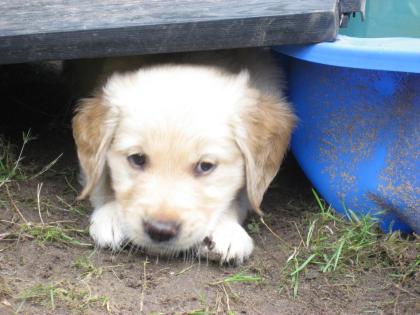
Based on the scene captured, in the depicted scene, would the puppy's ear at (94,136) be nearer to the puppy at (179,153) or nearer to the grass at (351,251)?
the puppy at (179,153)

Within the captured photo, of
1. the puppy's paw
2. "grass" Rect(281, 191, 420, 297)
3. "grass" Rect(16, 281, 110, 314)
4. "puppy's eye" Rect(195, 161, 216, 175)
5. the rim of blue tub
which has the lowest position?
"grass" Rect(281, 191, 420, 297)

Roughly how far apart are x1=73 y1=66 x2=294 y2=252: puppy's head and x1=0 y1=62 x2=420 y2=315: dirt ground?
17 centimetres

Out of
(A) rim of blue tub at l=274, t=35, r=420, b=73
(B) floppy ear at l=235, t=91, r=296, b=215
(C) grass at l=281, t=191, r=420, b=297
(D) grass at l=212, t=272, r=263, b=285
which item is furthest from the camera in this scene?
(B) floppy ear at l=235, t=91, r=296, b=215

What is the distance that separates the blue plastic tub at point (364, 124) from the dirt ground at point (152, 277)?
0.31 metres

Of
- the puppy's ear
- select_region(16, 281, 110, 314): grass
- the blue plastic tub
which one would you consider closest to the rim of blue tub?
the blue plastic tub

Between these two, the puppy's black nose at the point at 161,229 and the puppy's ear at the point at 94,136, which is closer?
the puppy's black nose at the point at 161,229

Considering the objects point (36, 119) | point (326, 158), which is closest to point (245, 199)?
point (326, 158)

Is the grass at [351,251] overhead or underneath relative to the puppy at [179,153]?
underneath

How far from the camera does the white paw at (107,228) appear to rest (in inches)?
124

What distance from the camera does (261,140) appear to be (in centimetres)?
325

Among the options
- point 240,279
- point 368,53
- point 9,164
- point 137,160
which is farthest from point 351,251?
point 9,164

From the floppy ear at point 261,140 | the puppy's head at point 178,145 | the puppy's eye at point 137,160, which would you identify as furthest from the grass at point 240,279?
the puppy's eye at point 137,160

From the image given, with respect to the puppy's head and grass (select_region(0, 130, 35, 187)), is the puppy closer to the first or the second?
the puppy's head

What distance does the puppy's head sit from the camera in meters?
2.95
